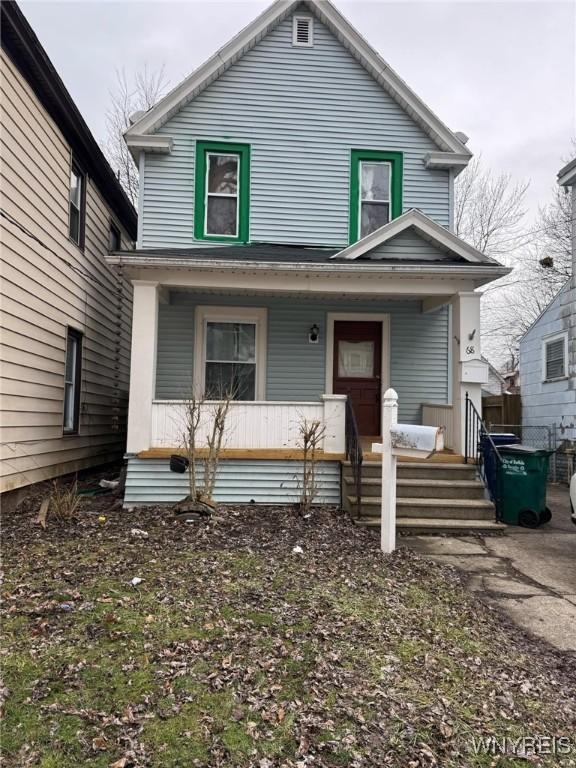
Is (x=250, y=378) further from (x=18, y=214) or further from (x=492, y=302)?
(x=492, y=302)

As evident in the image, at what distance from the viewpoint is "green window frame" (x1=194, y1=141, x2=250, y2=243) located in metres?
8.95

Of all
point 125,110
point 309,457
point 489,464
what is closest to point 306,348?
point 309,457

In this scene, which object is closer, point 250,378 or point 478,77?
point 250,378

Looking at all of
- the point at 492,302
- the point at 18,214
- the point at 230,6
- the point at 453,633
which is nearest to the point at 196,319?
the point at 18,214

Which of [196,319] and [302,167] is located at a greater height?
[302,167]

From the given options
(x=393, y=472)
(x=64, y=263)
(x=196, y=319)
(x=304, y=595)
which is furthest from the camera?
(x=196, y=319)

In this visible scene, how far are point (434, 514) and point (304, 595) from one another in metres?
3.25

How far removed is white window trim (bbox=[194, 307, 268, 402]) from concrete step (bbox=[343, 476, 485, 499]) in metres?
2.77

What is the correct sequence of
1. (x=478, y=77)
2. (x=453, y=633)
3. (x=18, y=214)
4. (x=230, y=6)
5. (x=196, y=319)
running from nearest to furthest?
1. (x=453, y=633)
2. (x=18, y=214)
3. (x=196, y=319)
4. (x=230, y=6)
5. (x=478, y=77)

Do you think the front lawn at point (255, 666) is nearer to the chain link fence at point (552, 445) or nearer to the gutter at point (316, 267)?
the gutter at point (316, 267)

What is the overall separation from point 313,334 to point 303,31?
522cm

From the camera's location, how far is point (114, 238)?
1148cm

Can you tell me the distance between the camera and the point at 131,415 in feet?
23.5

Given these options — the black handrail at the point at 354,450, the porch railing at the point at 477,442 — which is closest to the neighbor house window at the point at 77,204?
the black handrail at the point at 354,450
